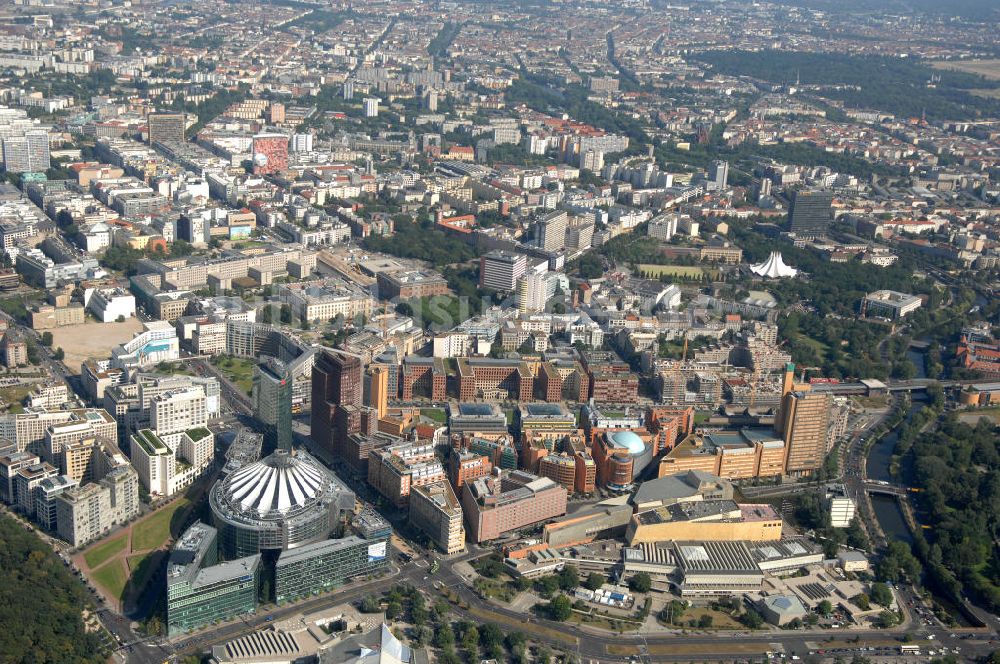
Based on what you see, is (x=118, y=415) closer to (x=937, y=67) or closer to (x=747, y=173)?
(x=747, y=173)

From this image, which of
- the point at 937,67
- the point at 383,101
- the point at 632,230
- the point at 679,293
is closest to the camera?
the point at 679,293

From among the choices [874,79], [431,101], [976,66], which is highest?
[976,66]

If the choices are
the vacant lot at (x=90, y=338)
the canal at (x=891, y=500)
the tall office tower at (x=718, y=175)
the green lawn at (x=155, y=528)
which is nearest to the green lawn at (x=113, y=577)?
the green lawn at (x=155, y=528)

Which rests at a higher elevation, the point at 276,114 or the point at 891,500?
the point at 276,114

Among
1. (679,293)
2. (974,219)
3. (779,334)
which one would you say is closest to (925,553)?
(779,334)

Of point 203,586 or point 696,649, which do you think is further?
point 696,649

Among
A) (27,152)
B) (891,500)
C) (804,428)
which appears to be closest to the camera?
(891,500)

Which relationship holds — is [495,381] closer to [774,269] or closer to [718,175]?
[774,269]

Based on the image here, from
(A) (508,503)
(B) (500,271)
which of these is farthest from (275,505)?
(B) (500,271)
